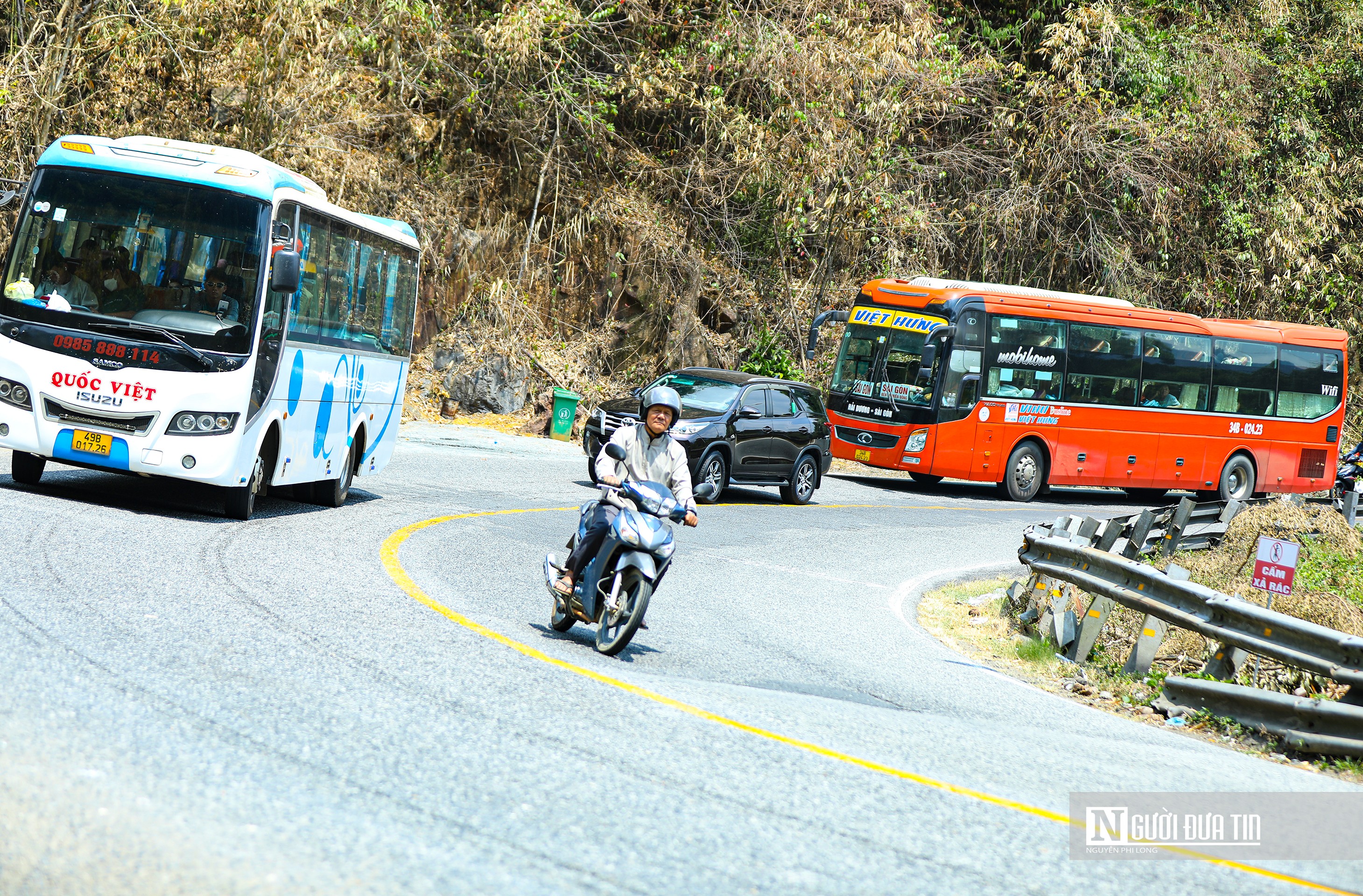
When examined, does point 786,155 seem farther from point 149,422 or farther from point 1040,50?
point 149,422

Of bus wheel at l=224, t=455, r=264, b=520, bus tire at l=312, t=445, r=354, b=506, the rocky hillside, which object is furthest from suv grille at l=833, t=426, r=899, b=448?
bus wheel at l=224, t=455, r=264, b=520

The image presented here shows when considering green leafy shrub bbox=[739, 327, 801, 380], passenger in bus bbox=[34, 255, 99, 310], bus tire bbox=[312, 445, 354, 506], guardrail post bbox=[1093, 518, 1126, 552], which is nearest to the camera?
passenger in bus bbox=[34, 255, 99, 310]

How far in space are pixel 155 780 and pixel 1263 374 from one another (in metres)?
26.9

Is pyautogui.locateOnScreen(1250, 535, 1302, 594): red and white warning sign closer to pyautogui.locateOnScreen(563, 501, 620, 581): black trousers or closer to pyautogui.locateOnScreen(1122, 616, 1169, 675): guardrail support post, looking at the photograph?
pyautogui.locateOnScreen(1122, 616, 1169, 675): guardrail support post

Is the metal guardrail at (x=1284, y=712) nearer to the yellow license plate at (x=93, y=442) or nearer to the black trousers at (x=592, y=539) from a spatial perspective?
the black trousers at (x=592, y=539)

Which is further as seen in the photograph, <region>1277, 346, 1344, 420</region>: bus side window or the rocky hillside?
<region>1277, 346, 1344, 420</region>: bus side window

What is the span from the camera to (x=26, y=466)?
37.2 ft

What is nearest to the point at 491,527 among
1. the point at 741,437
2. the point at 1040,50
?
the point at 741,437

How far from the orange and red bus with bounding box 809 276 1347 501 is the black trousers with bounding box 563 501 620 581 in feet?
50.3

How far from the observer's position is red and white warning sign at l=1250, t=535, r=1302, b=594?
27.9 feet

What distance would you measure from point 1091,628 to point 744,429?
29.4ft

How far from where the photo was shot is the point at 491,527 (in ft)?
42.5

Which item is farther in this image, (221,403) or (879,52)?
(879,52)

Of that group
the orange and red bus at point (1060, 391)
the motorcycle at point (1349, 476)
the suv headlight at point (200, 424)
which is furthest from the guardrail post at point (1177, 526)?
the motorcycle at point (1349, 476)
